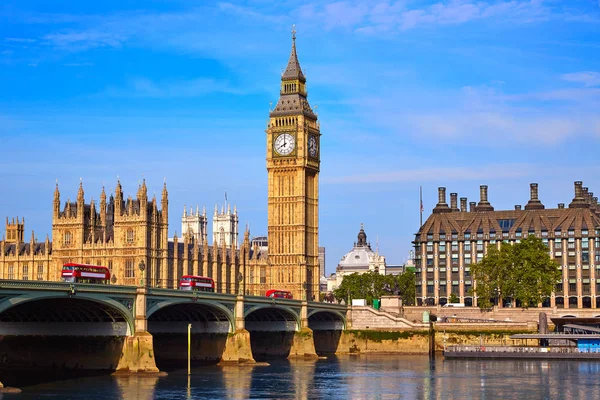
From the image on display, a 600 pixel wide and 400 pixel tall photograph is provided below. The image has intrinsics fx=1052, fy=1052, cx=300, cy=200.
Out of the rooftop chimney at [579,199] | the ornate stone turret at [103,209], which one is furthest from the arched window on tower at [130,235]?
the rooftop chimney at [579,199]

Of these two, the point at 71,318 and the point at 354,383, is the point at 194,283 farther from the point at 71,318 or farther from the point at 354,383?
the point at 354,383

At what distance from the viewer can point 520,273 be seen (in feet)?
525

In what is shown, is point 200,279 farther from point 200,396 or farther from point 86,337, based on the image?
point 200,396

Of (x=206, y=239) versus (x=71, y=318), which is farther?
(x=206, y=239)

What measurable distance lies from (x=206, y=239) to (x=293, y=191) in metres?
17.2

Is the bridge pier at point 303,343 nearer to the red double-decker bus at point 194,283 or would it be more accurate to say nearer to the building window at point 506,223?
the red double-decker bus at point 194,283

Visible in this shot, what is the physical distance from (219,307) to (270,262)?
2639 inches

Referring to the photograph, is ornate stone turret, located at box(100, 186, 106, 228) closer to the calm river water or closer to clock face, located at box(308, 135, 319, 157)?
clock face, located at box(308, 135, 319, 157)

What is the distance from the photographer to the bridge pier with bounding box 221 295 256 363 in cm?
11331

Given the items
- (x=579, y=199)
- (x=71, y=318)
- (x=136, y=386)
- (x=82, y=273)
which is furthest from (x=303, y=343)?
(x=579, y=199)

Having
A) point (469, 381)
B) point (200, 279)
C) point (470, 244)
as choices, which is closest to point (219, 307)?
point (200, 279)

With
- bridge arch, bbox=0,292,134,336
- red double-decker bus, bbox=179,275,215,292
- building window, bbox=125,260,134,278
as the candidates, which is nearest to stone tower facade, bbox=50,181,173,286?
building window, bbox=125,260,134,278

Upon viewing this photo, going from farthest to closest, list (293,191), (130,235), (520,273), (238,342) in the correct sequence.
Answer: (293,191) → (520,273) → (130,235) → (238,342)

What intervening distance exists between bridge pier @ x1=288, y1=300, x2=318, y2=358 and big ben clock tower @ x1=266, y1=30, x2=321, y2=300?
129 feet
